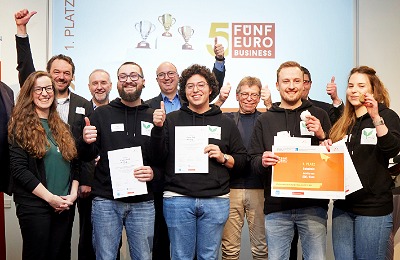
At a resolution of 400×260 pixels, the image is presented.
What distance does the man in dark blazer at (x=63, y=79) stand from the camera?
3.66 metres

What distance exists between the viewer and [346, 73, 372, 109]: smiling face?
2.98 m

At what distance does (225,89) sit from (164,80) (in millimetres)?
576

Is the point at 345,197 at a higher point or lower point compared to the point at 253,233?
higher

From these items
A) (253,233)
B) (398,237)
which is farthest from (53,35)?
(398,237)

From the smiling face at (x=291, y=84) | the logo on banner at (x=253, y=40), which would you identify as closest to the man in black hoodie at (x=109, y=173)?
the smiling face at (x=291, y=84)

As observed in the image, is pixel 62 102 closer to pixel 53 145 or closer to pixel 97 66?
pixel 53 145

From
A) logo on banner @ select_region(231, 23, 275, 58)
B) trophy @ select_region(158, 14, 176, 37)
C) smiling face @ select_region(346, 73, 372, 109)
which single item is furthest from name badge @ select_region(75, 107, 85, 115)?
smiling face @ select_region(346, 73, 372, 109)

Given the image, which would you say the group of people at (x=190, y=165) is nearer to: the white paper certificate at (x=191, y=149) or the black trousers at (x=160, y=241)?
the white paper certificate at (x=191, y=149)

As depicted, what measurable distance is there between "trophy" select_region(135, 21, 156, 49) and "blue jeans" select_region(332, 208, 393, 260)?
295 cm

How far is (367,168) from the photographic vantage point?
2.88 metres

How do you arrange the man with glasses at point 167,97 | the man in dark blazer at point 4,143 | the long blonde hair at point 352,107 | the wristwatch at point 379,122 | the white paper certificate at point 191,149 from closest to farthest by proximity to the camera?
the wristwatch at point 379,122 → the long blonde hair at point 352,107 → the white paper certificate at point 191,149 → the man in dark blazer at point 4,143 → the man with glasses at point 167,97

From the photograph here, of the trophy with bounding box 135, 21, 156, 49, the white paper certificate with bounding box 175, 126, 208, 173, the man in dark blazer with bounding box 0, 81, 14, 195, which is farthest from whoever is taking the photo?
the trophy with bounding box 135, 21, 156, 49

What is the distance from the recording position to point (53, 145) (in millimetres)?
3084

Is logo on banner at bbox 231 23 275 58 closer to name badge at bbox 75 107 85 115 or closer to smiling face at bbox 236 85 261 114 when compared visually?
smiling face at bbox 236 85 261 114
